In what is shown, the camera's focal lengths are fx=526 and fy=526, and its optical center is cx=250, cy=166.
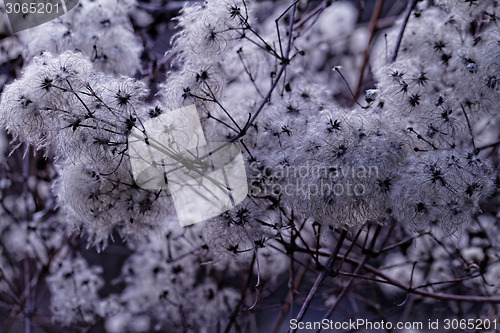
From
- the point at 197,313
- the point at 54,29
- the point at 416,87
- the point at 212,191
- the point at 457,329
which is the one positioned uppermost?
the point at 54,29

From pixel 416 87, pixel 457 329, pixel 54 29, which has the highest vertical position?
pixel 54 29

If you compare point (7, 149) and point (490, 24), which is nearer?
point (490, 24)

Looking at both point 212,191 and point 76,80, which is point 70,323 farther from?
point 76,80

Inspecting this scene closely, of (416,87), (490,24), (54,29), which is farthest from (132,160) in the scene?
(490,24)

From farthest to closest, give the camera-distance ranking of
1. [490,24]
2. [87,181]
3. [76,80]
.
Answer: [490,24] < [87,181] < [76,80]

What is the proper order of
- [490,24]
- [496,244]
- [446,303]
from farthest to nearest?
[446,303] → [496,244] → [490,24]

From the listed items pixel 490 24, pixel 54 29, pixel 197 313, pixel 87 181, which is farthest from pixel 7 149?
pixel 490 24

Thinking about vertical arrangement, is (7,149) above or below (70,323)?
above

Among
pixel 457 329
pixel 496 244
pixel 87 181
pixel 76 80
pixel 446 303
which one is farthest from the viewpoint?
pixel 446 303

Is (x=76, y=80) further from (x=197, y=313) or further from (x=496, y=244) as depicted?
(x=496, y=244)
